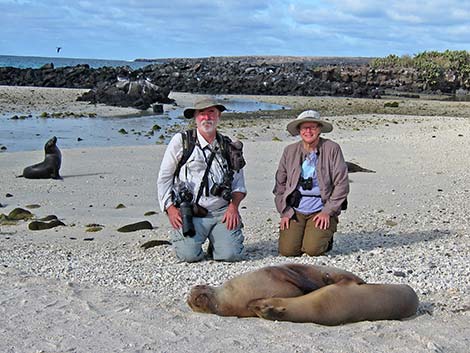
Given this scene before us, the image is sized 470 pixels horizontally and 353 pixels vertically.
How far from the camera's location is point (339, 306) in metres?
5.11

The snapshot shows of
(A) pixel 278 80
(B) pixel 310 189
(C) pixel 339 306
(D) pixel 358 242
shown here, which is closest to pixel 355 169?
(D) pixel 358 242

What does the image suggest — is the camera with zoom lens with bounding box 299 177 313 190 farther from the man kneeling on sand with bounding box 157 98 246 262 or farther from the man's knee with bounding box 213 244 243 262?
the man's knee with bounding box 213 244 243 262

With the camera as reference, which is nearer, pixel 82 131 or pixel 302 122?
pixel 302 122

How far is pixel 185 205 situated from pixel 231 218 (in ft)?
1.45

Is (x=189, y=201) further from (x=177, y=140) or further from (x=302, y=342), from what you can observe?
(x=302, y=342)

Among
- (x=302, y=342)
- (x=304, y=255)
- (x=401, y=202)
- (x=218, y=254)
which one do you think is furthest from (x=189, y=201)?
(x=401, y=202)

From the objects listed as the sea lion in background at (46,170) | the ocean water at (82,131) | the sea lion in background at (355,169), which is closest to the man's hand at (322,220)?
the sea lion in background at (355,169)

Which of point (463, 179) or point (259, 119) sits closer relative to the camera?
point (463, 179)

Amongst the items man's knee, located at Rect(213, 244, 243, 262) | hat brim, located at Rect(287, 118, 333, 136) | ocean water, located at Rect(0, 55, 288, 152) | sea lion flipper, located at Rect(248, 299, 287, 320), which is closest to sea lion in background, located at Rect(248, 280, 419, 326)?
sea lion flipper, located at Rect(248, 299, 287, 320)

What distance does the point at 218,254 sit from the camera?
710 centimetres

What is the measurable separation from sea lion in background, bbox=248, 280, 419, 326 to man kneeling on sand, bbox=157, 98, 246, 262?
1899mm

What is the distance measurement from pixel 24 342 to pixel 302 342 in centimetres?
171

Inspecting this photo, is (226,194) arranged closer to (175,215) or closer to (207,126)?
(175,215)

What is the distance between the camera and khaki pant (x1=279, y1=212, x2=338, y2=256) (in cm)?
721
